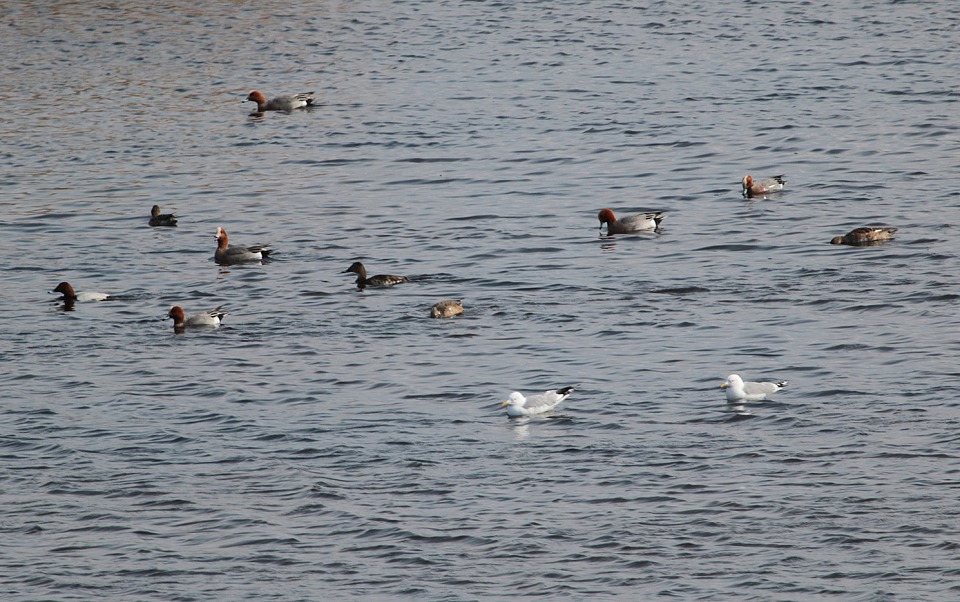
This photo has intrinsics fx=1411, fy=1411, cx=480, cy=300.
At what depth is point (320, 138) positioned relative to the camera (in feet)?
113

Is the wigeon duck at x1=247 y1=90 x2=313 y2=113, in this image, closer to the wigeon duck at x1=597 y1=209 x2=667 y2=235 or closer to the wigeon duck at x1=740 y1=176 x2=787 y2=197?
the wigeon duck at x1=597 y1=209 x2=667 y2=235

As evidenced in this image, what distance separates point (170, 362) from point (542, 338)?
5347 mm

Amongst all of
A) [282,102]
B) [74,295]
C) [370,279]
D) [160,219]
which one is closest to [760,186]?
[370,279]

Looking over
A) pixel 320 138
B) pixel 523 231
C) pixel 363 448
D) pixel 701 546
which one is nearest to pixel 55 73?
pixel 320 138

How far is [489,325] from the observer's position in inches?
828

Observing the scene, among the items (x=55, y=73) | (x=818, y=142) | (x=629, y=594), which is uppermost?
(x=55, y=73)

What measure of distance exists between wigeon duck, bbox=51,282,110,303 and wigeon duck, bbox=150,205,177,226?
15.3 ft

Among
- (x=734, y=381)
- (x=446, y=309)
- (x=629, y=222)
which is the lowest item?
(x=734, y=381)

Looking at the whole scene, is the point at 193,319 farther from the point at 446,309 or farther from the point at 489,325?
the point at 489,325

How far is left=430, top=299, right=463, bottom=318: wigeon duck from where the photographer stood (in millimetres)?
21062

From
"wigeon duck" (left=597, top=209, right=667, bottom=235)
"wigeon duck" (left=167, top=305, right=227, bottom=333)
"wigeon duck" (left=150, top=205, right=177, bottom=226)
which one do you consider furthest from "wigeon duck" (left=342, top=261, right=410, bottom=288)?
"wigeon duck" (left=150, top=205, right=177, bottom=226)

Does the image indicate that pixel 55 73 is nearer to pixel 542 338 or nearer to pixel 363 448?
pixel 542 338

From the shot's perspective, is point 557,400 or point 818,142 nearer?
point 557,400

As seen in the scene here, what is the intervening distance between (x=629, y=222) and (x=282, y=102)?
46.5 ft
